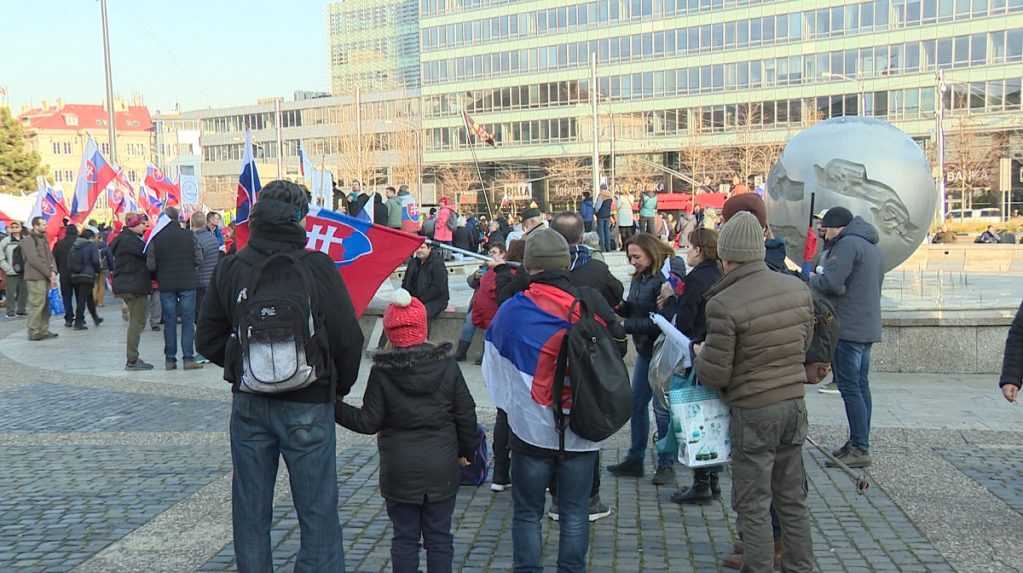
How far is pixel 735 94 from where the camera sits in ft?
241

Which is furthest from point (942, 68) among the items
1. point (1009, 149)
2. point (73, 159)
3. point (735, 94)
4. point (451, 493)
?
point (73, 159)

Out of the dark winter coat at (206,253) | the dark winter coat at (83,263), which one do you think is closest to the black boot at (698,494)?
the dark winter coat at (206,253)

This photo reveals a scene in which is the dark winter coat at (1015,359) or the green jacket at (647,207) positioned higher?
the green jacket at (647,207)

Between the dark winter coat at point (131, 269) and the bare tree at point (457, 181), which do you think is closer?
the dark winter coat at point (131, 269)

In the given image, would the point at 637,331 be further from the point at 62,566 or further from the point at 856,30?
the point at 856,30

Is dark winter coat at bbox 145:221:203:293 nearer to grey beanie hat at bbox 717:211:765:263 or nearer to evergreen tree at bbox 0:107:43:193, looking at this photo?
grey beanie hat at bbox 717:211:765:263

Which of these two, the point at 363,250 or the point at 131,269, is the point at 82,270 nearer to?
the point at 131,269

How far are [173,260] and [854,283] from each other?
8434 millimetres

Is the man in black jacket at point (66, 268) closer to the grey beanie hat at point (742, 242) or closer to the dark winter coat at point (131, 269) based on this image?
the dark winter coat at point (131, 269)

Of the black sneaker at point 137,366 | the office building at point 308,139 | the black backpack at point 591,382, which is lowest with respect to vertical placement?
the black sneaker at point 137,366

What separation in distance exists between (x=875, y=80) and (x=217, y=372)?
65.8m

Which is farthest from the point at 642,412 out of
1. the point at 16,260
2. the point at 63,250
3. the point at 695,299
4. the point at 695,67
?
the point at 695,67

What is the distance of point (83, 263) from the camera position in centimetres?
1716

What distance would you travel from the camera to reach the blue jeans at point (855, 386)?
6973mm
